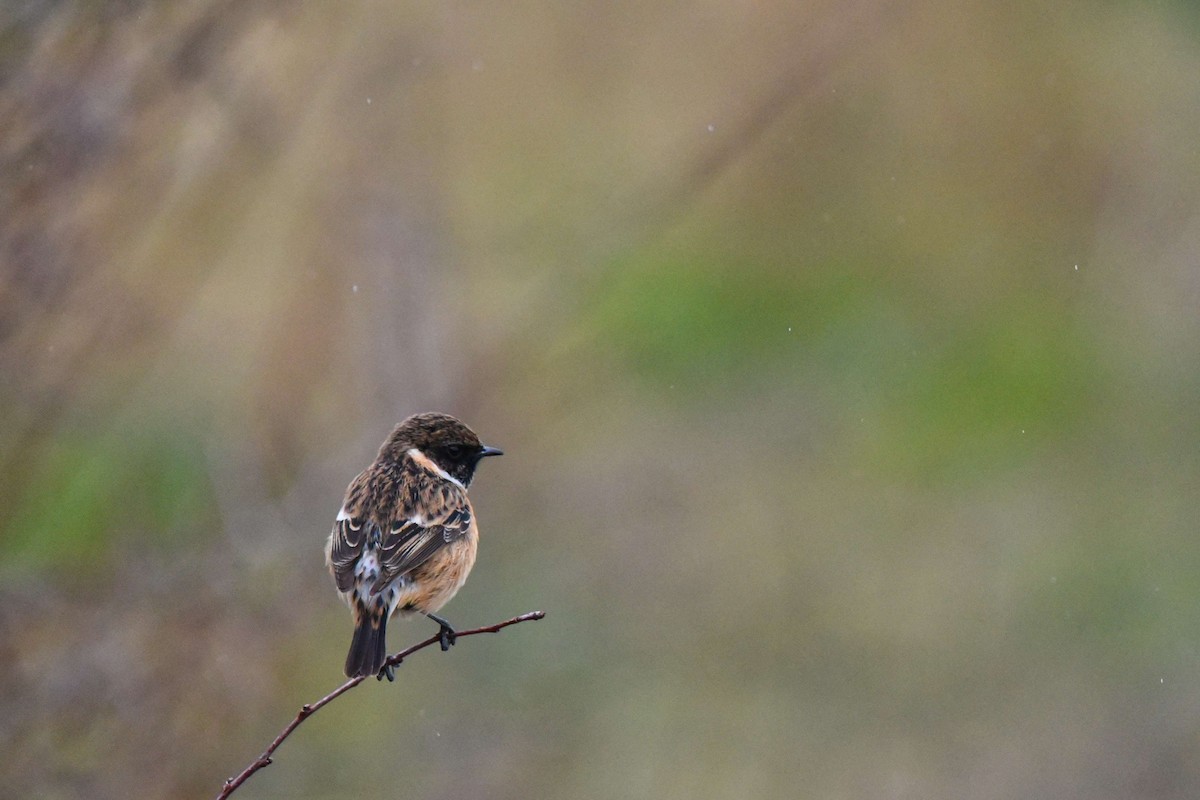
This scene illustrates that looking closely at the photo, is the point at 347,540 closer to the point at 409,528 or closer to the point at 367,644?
the point at 409,528

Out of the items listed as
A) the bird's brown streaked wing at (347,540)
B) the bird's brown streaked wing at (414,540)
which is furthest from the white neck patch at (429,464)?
the bird's brown streaked wing at (347,540)

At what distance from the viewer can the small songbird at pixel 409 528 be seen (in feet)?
16.3

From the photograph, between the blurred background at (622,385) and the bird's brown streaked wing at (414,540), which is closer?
the bird's brown streaked wing at (414,540)

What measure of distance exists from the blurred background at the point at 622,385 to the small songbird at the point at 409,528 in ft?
3.50

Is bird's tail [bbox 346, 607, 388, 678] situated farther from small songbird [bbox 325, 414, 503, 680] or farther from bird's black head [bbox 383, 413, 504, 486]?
bird's black head [bbox 383, 413, 504, 486]

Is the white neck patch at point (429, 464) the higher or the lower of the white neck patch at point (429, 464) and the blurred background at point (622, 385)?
the higher

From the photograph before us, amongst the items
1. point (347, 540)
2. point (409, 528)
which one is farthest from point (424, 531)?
point (347, 540)

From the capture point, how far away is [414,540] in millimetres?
5156

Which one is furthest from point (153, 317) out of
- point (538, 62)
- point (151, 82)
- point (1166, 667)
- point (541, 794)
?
point (1166, 667)

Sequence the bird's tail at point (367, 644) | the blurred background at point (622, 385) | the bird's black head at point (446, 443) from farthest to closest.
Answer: the blurred background at point (622, 385)
the bird's black head at point (446, 443)
the bird's tail at point (367, 644)

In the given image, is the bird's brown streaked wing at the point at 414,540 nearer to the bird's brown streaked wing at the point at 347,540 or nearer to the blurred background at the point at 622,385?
the bird's brown streaked wing at the point at 347,540

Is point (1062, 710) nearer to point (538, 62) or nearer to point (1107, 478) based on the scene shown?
point (1107, 478)

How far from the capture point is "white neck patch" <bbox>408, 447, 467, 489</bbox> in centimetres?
546

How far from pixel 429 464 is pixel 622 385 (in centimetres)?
767
